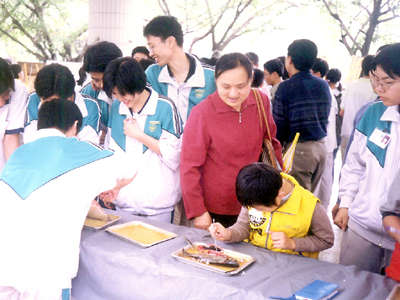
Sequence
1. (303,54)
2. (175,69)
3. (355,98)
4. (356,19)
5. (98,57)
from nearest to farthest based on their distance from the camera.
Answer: (98,57)
(175,69)
(303,54)
(355,98)
(356,19)

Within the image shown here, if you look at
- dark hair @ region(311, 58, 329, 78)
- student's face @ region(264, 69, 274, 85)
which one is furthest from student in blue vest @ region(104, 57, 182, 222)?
dark hair @ region(311, 58, 329, 78)

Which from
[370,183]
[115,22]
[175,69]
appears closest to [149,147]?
[175,69]

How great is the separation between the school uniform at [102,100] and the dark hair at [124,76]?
44 centimetres

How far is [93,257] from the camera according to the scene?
160 cm

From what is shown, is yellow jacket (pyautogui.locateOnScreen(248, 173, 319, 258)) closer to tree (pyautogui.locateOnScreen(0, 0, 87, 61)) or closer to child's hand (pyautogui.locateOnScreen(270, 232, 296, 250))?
child's hand (pyautogui.locateOnScreen(270, 232, 296, 250))

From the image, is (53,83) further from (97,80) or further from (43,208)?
(43,208)

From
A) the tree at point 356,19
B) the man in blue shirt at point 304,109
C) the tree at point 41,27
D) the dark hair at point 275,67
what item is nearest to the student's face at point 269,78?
the dark hair at point 275,67

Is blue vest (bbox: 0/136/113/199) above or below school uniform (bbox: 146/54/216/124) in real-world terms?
below

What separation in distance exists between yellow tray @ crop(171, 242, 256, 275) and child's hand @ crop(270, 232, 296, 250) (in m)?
0.16

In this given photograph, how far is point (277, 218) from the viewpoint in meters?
1.67

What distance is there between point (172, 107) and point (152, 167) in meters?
0.32

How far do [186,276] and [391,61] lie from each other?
111 centimetres

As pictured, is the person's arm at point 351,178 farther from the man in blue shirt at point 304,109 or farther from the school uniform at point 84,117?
the school uniform at point 84,117

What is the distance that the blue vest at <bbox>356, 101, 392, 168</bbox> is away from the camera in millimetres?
1602
